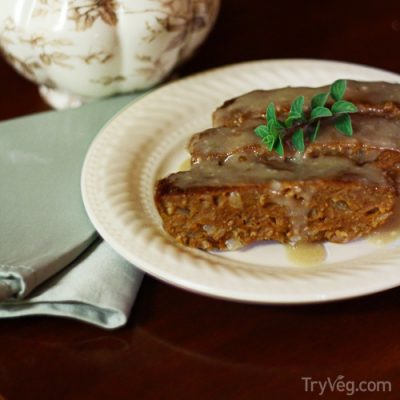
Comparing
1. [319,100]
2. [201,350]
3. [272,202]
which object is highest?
[319,100]

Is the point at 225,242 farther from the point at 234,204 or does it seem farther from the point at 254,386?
the point at 254,386

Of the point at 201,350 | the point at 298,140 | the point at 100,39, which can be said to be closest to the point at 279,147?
the point at 298,140

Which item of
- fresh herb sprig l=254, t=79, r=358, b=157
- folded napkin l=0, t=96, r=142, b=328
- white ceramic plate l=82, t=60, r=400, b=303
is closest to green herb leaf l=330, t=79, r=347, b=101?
fresh herb sprig l=254, t=79, r=358, b=157

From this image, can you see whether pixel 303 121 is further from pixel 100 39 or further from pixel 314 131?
pixel 100 39

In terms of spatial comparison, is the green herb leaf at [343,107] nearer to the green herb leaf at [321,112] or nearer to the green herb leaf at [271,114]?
the green herb leaf at [321,112]

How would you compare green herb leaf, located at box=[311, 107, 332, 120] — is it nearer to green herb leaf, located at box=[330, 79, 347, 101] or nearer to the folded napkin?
green herb leaf, located at box=[330, 79, 347, 101]
